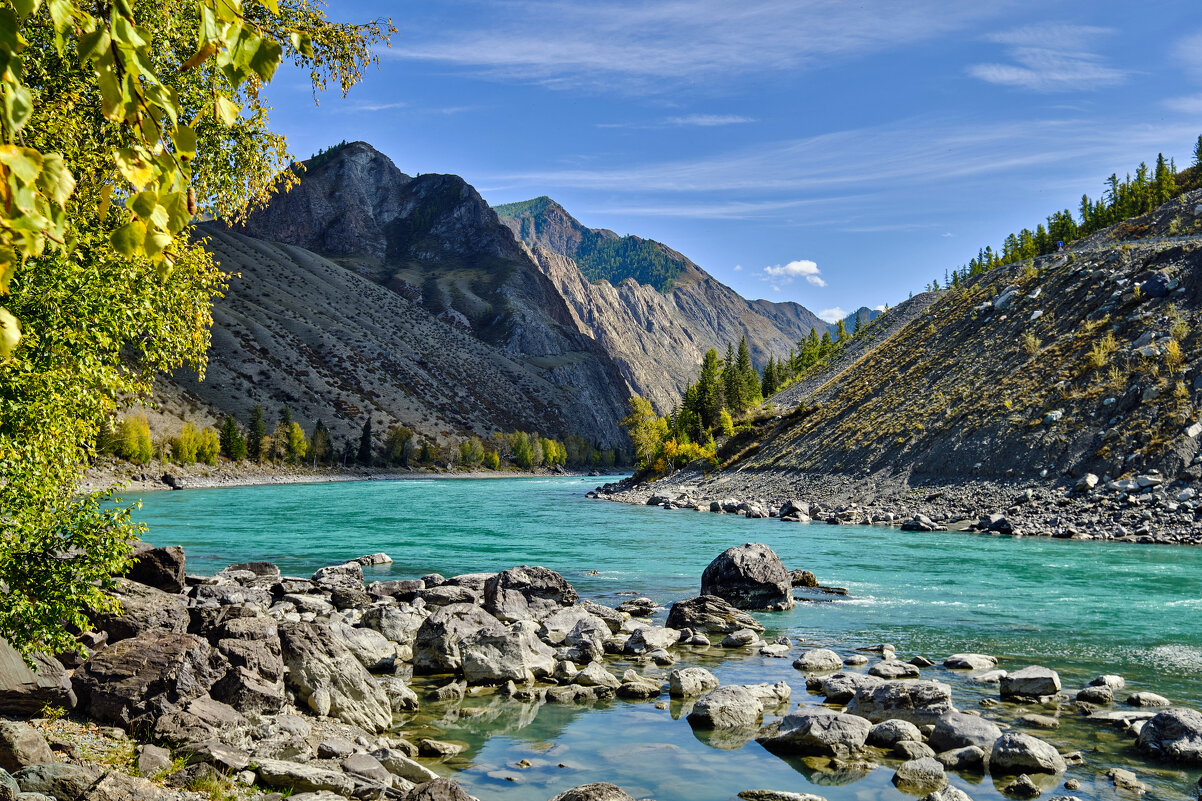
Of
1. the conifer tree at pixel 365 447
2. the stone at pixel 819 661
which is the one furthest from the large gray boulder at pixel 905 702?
the conifer tree at pixel 365 447

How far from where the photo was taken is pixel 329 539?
153ft

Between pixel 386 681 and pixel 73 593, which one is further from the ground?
pixel 73 593

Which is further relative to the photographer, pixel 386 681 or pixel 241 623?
pixel 386 681

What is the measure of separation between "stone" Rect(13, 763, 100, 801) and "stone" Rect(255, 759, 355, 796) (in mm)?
2048

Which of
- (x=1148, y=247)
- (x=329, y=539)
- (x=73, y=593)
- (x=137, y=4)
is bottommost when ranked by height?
(x=329, y=539)

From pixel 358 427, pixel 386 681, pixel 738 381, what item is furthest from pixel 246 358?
Result: pixel 386 681

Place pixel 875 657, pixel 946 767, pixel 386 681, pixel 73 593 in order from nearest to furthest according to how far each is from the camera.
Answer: pixel 73 593 → pixel 946 767 → pixel 386 681 → pixel 875 657

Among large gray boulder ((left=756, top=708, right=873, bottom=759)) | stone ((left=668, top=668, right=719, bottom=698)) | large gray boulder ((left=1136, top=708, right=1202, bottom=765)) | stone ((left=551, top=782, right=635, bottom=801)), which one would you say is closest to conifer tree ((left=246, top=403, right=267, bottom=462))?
stone ((left=668, top=668, right=719, bottom=698))

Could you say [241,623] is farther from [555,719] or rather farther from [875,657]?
[875,657]

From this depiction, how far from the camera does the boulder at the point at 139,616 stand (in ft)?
46.7

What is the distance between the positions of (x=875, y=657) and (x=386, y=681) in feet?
36.8

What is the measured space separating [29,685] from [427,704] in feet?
21.6

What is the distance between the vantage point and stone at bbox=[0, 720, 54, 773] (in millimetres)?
8531

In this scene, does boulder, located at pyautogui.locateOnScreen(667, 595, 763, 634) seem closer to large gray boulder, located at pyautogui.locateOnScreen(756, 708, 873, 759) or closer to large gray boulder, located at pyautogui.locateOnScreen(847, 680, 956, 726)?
large gray boulder, located at pyautogui.locateOnScreen(847, 680, 956, 726)
